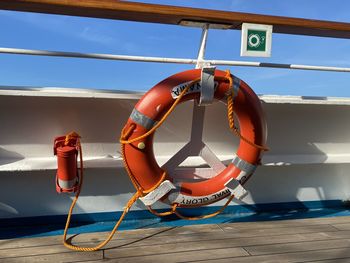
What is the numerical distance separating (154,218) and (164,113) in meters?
0.80

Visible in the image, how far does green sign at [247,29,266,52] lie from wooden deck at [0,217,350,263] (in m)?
1.01

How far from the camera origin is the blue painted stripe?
2082 millimetres

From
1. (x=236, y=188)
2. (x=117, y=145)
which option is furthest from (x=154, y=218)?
(x=236, y=188)

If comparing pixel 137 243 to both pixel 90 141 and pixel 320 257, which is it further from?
pixel 320 257

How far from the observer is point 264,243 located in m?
1.84

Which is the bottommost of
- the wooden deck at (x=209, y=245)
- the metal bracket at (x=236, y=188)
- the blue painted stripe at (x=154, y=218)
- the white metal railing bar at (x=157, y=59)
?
the blue painted stripe at (x=154, y=218)

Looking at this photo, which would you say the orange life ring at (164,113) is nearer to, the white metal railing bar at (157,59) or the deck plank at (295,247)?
the white metal railing bar at (157,59)

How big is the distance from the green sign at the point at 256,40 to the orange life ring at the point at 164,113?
0.19 m

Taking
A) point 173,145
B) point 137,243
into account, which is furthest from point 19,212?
point 173,145

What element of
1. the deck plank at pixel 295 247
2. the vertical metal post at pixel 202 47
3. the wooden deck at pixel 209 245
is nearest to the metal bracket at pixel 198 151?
the vertical metal post at pixel 202 47

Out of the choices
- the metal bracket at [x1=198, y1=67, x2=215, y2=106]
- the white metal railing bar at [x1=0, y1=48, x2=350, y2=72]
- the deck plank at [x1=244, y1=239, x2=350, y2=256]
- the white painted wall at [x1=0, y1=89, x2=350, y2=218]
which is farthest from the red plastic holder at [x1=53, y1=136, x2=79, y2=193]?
the deck plank at [x1=244, y1=239, x2=350, y2=256]

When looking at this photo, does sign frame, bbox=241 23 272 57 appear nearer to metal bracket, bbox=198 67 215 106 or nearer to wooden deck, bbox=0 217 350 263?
metal bracket, bbox=198 67 215 106

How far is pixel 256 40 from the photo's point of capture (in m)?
1.88

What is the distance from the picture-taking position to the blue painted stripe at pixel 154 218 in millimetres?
2082
